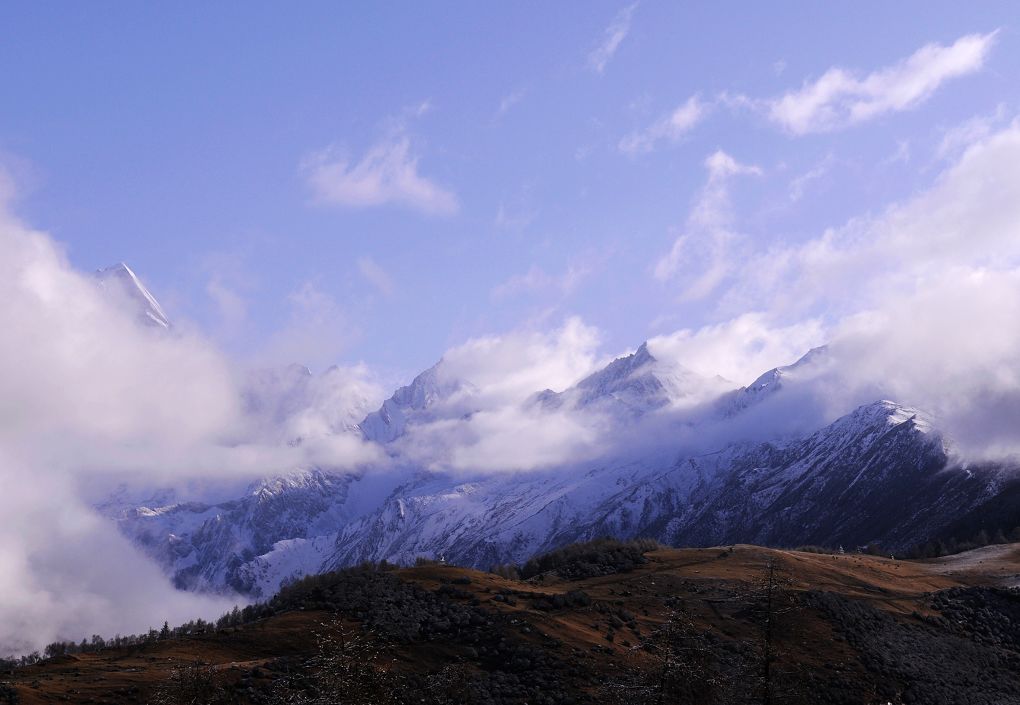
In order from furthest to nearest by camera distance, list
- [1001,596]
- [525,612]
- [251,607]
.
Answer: [251,607] < [1001,596] < [525,612]

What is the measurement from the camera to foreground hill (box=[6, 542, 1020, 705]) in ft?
202

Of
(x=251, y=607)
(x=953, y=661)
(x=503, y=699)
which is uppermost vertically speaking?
(x=251, y=607)

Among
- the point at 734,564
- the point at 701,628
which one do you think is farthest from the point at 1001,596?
the point at 701,628

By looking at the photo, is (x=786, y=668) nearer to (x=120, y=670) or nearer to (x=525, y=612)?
(x=525, y=612)

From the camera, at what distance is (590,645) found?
242 ft

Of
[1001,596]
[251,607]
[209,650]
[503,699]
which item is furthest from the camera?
[251,607]

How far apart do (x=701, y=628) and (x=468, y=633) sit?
20.1m

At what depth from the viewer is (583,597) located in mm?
86312

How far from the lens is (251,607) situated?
347 feet

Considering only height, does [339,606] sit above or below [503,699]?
above

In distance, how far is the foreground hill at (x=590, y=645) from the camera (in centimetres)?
6166

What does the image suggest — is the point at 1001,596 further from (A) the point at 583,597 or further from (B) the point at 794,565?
(A) the point at 583,597

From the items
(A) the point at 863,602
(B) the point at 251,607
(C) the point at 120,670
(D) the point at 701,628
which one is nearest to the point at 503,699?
(D) the point at 701,628

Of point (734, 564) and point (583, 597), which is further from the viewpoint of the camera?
point (734, 564)
